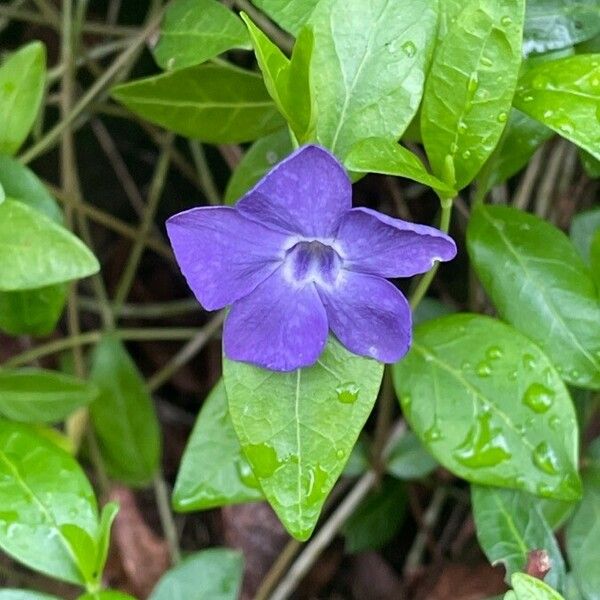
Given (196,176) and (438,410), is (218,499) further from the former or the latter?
(196,176)

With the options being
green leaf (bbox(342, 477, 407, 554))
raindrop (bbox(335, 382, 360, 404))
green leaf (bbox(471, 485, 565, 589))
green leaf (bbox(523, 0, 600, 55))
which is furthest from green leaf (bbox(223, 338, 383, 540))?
green leaf (bbox(342, 477, 407, 554))

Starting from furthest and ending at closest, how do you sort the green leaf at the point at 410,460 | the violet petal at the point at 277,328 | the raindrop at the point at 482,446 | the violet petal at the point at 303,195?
the green leaf at the point at 410,460 → the raindrop at the point at 482,446 → the violet petal at the point at 277,328 → the violet petal at the point at 303,195

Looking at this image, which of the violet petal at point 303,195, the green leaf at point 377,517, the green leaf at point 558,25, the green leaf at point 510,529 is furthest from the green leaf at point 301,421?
the green leaf at point 377,517

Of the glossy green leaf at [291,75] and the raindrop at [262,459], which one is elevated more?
the glossy green leaf at [291,75]

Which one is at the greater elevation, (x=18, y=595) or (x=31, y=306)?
(x=31, y=306)

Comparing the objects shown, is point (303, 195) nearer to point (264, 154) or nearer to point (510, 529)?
point (264, 154)

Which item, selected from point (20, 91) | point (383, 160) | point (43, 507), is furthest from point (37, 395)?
point (383, 160)

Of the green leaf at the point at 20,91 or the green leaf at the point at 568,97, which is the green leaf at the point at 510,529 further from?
the green leaf at the point at 20,91
